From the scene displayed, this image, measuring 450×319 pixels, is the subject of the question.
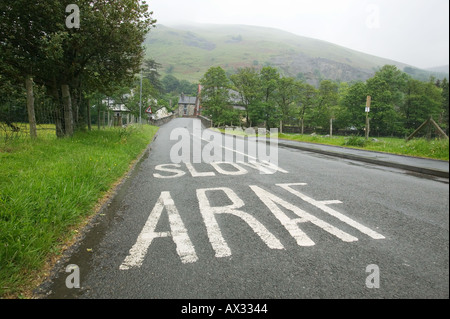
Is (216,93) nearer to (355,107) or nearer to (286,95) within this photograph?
(286,95)

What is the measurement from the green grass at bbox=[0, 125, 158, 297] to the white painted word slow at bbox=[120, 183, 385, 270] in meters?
0.95

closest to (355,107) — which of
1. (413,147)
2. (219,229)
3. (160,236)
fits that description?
(413,147)

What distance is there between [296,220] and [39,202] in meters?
3.79

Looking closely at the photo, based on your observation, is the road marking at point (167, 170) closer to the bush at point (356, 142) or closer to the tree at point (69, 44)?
the tree at point (69, 44)

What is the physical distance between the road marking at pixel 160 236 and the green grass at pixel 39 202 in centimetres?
89

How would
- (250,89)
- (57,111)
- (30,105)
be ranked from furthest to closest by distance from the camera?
(250,89) < (57,111) < (30,105)

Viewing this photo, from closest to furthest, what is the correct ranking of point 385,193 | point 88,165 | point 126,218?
point 126,218
point 385,193
point 88,165

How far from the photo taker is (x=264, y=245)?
2918mm

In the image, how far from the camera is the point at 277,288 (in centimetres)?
213


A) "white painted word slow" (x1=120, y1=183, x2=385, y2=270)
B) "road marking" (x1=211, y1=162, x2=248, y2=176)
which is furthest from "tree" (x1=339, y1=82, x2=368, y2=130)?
"white painted word slow" (x1=120, y1=183, x2=385, y2=270)
